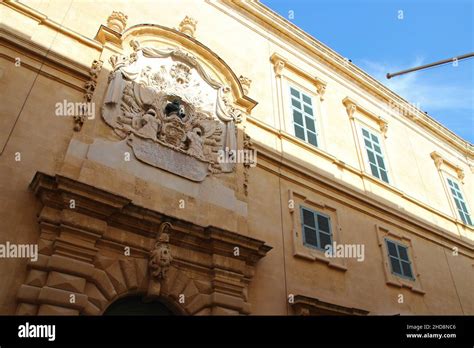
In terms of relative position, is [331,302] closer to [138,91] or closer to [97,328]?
[97,328]

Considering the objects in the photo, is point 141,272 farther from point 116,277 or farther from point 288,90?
point 288,90

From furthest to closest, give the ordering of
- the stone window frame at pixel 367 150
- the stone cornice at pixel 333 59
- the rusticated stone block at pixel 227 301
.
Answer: the stone cornice at pixel 333 59
the stone window frame at pixel 367 150
the rusticated stone block at pixel 227 301

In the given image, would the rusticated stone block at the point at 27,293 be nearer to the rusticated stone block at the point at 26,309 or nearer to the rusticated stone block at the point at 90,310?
the rusticated stone block at the point at 26,309

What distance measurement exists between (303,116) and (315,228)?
3510 mm

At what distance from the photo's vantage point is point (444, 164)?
50.7 ft

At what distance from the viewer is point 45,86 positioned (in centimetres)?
695

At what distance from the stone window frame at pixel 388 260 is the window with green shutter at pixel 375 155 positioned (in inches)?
76.5

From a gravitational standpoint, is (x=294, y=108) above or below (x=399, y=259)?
above

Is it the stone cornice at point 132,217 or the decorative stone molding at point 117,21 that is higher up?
the decorative stone molding at point 117,21

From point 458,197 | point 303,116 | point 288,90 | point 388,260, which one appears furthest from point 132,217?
point 458,197

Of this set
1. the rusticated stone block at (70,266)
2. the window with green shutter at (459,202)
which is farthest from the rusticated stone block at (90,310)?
the window with green shutter at (459,202)

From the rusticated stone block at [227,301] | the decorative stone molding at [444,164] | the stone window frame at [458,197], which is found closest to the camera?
the rusticated stone block at [227,301]

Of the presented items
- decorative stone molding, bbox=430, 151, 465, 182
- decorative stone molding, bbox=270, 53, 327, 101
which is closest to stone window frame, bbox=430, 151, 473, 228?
decorative stone molding, bbox=430, 151, 465, 182

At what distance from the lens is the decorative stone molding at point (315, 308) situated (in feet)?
23.8
